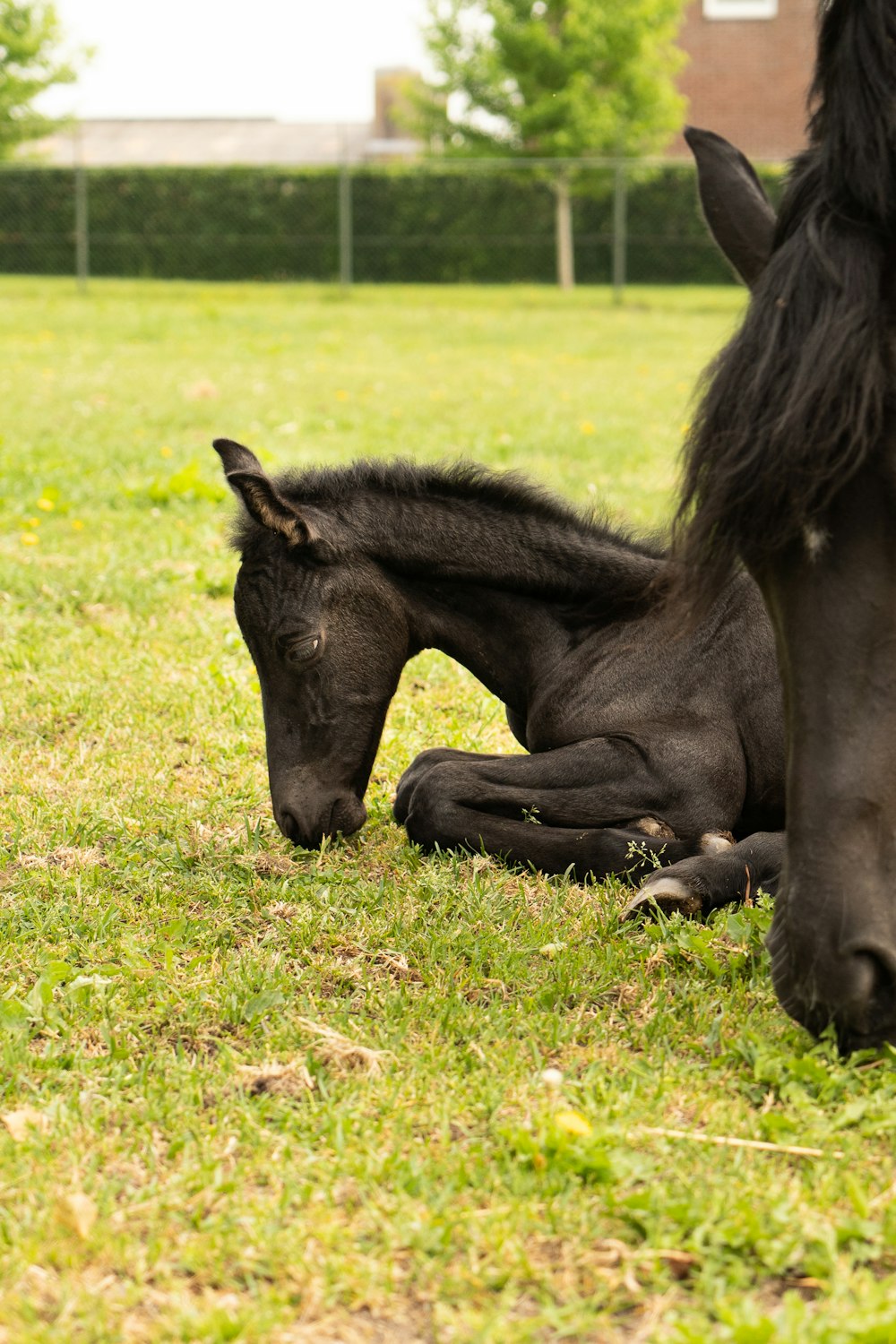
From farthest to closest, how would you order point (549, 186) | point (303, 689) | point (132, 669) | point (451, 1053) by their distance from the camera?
1. point (549, 186)
2. point (132, 669)
3. point (303, 689)
4. point (451, 1053)

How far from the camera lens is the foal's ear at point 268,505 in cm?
402

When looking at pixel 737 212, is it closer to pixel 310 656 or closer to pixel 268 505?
pixel 268 505

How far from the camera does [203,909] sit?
3801 millimetres

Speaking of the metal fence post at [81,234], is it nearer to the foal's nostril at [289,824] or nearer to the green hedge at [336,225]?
the green hedge at [336,225]

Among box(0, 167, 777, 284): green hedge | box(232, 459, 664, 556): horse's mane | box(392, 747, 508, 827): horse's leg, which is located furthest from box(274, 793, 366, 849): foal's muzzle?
box(0, 167, 777, 284): green hedge

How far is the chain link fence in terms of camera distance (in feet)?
90.5

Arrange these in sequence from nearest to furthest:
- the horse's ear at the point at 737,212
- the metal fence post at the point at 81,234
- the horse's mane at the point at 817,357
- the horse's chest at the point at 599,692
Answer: the horse's mane at the point at 817,357, the horse's ear at the point at 737,212, the horse's chest at the point at 599,692, the metal fence post at the point at 81,234

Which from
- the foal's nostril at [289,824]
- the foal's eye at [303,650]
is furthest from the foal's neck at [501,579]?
the foal's nostril at [289,824]

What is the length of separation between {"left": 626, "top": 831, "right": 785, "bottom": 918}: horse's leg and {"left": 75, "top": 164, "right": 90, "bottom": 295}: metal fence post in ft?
80.6

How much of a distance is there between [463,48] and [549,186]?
6981 millimetres

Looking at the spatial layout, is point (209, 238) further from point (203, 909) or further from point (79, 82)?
point (203, 909)

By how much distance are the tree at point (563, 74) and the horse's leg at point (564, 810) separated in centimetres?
2892

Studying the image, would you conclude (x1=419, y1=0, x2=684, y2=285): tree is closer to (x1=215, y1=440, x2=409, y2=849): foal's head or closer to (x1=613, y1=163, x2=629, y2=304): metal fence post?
(x1=613, y1=163, x2=629, y2=304): metal fence post

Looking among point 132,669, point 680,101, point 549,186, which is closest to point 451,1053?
point 132,669
